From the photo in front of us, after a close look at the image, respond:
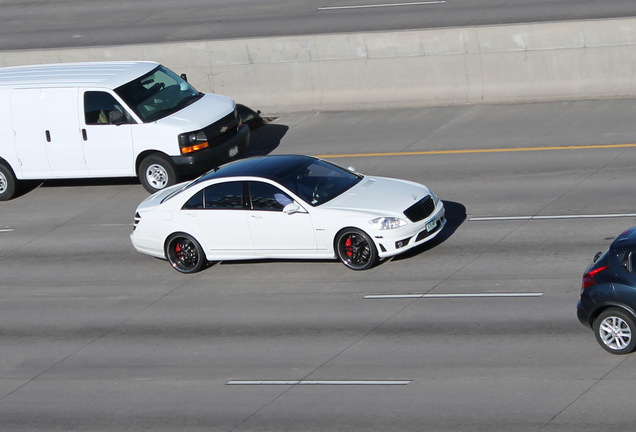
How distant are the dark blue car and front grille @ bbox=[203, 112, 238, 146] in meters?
10.1

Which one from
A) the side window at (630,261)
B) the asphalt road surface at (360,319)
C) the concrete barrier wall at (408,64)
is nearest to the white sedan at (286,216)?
the asphalt road surface at (360,319)

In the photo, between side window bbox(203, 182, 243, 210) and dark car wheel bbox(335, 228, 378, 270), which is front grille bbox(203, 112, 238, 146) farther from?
dark car wheel bbox(335, 228, 378, 270)

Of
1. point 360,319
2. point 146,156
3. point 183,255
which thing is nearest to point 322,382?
point 360,319

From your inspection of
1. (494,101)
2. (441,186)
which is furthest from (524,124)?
(441,186)

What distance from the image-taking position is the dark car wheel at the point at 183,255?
53.5 feet

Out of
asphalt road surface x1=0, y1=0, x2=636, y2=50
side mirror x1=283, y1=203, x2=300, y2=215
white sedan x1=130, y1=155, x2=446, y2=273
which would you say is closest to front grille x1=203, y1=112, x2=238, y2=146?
white sedan x1=130, y1=155, x2=446, y2=273

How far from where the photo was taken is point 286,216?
1548 centimetres

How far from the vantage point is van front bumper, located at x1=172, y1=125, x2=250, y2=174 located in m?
19.8

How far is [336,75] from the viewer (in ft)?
79.1

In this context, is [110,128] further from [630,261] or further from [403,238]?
[630,261]

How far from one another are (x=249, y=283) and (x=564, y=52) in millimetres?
10039

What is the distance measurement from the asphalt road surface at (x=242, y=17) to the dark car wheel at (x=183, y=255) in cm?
1166

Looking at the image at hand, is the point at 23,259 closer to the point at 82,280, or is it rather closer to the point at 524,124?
the point at 82,280

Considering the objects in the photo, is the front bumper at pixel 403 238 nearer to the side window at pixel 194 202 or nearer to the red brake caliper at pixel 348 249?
the red brake caliper at pixel 348 249
